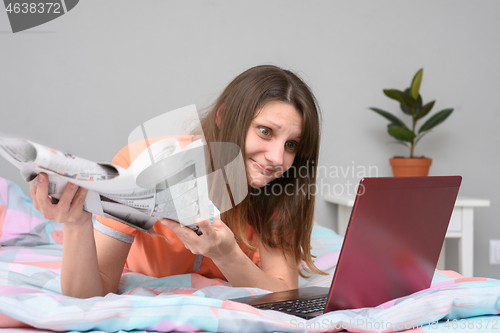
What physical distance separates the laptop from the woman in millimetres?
214

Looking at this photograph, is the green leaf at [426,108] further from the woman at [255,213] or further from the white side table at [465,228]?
the woman at [255,213]

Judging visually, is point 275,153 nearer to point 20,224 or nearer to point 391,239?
point 391,239

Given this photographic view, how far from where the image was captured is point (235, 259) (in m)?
0.76

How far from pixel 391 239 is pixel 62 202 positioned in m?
0.47

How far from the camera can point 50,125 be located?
5.92 feet

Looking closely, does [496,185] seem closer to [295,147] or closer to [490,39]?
[490,39]

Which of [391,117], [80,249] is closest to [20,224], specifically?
[80,249]

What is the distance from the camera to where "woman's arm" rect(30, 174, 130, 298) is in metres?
0.56

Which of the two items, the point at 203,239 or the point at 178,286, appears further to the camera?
the point at 178,286

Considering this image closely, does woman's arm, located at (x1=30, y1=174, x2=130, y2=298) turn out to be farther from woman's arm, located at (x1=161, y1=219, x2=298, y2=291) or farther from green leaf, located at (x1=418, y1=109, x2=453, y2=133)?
green leaf, located at (x1=418, y1=109, x2=453, y2=133)

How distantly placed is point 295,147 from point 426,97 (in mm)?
1467

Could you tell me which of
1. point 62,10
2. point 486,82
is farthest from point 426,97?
point 62,10

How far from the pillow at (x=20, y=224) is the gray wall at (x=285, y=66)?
463 mm

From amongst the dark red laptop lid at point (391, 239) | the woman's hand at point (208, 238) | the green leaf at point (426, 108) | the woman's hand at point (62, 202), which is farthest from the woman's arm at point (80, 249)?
the green leaf at point (426, 108)
